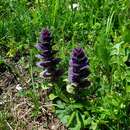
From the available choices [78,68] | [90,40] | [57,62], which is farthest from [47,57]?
[90,40]

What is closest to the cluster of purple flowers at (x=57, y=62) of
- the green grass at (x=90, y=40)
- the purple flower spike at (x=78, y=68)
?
the purple flower spike at (x=78, y=68)

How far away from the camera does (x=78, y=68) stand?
3.07 metres

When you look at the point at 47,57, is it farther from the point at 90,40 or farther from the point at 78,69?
the point at 90,40

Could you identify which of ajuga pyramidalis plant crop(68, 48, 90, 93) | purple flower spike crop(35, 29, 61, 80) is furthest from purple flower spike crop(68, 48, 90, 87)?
purple flower spike crop(35, 29, 61, 80)

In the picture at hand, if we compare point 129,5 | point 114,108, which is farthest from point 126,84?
point 129,5

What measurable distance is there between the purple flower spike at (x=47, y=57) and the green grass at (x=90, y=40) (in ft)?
0.52

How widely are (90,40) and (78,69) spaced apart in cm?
81

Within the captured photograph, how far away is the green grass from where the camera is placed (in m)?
3.14

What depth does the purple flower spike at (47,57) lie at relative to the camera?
3.14m

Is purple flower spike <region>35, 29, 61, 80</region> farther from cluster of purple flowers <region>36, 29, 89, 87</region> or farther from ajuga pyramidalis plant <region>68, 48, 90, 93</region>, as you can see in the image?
ajuga pyramidalis plant <region>68, 48, 90, 93</region>

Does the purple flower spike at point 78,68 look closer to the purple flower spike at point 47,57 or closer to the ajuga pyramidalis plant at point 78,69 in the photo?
the ajuga pyramidalis plant at point 78,69

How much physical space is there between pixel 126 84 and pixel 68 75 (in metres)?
0.42

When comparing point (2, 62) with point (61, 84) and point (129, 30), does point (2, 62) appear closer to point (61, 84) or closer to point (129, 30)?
point (61, 84)

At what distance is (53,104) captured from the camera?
3.33m
